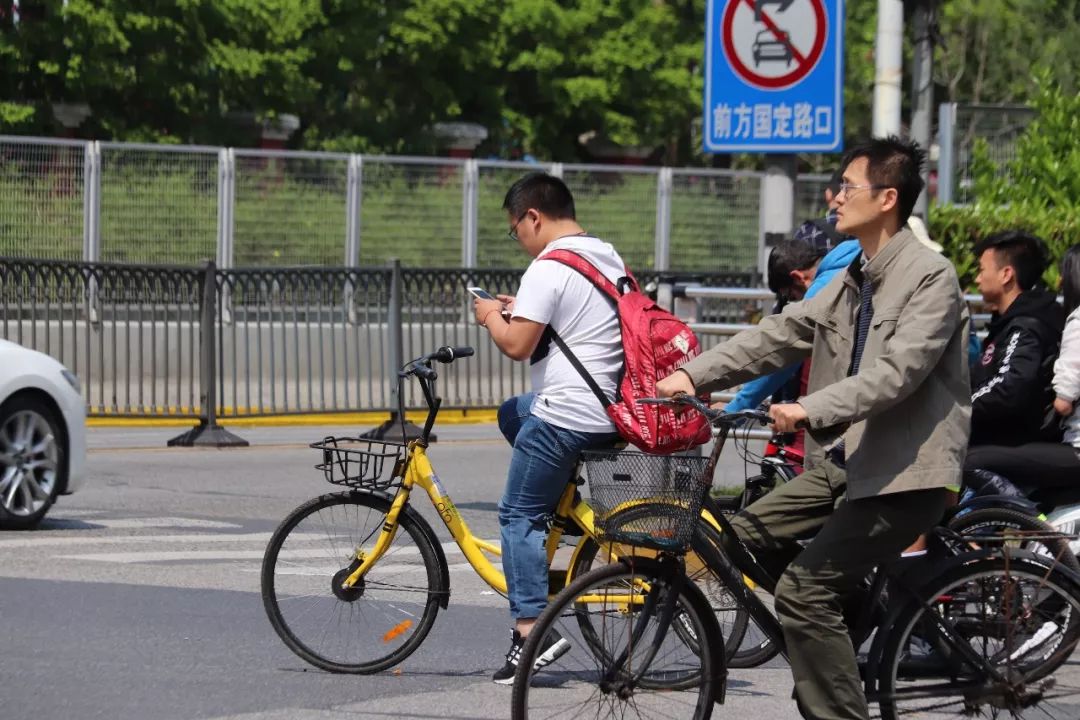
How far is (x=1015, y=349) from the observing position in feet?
26.1

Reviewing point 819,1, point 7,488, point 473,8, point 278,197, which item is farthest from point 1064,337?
point 473,8

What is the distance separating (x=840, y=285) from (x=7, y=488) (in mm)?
6072

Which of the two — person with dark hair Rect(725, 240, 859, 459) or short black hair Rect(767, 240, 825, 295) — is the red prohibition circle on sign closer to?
person with dark hair Rect(725, 240, 859, 459)

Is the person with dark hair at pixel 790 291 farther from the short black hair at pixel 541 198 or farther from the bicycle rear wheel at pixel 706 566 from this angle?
the short black hair at pixel 541 198

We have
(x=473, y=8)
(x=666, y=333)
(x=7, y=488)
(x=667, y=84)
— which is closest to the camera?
(x=666, y=333)

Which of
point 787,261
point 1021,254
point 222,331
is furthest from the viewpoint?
point 222,331

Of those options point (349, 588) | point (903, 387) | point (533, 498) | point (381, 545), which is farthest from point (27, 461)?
point (903, 387)

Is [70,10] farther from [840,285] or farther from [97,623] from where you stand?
[840,285]

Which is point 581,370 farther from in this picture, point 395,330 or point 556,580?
point 395,330

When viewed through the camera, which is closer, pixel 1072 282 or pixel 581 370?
pixel 581 370

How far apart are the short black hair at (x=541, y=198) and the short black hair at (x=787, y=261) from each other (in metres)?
1.55

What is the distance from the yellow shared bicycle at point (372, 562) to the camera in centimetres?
701

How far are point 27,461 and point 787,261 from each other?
446 centimetres

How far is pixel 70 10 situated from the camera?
32.2 meters
